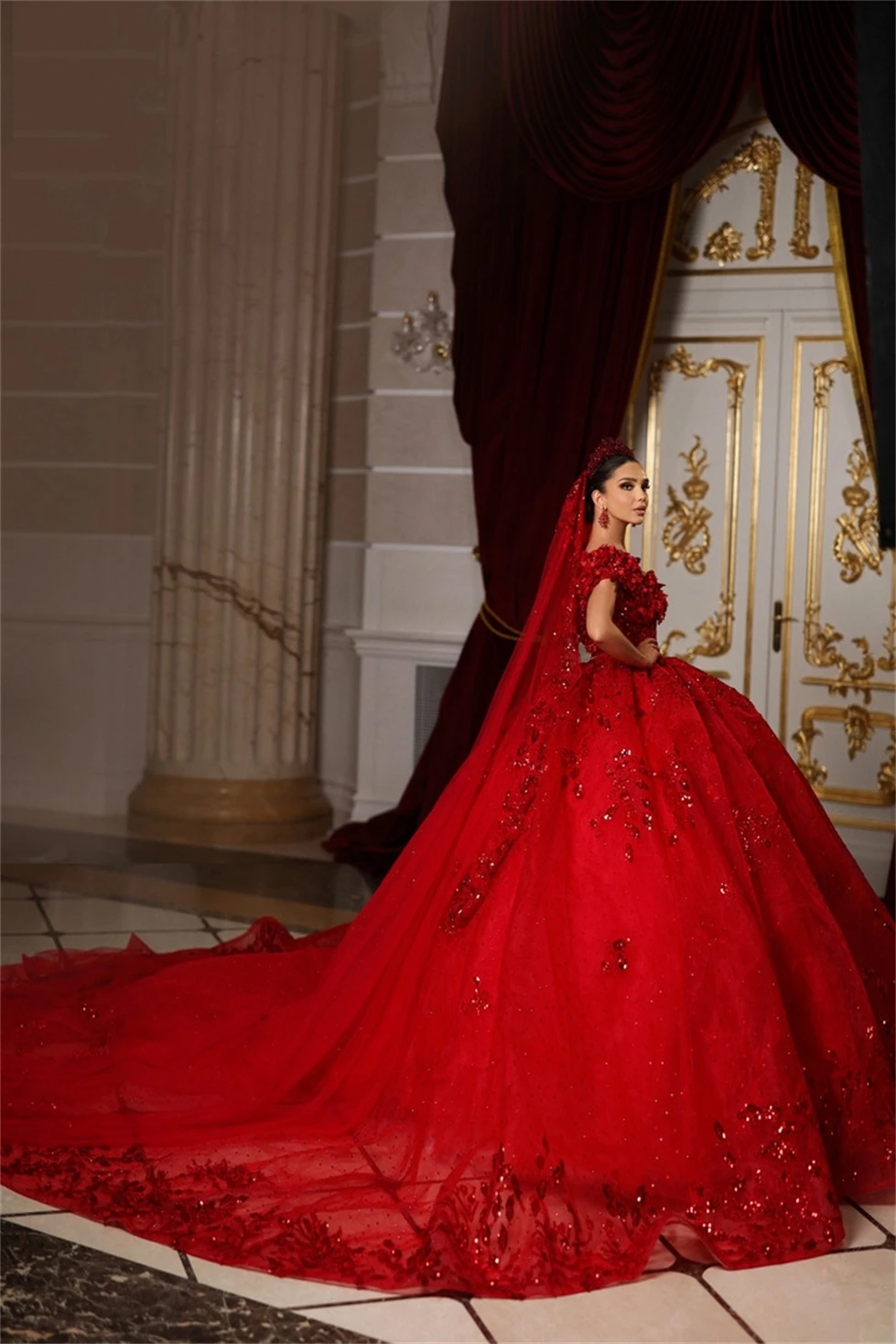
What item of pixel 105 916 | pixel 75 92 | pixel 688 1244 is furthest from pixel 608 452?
pixel 75 92

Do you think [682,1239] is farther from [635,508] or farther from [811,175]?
[811,175]

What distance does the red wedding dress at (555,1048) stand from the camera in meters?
2.45

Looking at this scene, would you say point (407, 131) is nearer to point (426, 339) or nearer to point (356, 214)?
point (356, 214)

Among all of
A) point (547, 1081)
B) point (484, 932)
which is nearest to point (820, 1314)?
point (547, 1081)

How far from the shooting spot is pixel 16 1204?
104 inches

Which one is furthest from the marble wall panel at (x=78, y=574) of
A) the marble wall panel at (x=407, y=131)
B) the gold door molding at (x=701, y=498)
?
the gold door molding at (x=701, y=498)

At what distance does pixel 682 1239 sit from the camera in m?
2.52

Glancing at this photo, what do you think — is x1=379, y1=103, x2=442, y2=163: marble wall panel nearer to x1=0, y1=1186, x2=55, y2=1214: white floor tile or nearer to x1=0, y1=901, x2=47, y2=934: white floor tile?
x1=0, y1=901, x2=47, y2=934: white floor tile

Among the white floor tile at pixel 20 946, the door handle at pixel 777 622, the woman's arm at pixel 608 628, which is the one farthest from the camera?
the door handle at pixel 777 622

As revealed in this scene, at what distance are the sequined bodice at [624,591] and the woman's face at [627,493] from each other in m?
0.08

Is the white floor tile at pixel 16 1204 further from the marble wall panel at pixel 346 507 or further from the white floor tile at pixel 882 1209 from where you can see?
the marble wall panel at pixel 346 507

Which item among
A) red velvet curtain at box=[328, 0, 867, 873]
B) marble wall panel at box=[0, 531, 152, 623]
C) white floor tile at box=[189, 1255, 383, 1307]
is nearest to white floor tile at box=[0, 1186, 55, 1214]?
white floor tile at box=[189, 1255, 383, 1307]

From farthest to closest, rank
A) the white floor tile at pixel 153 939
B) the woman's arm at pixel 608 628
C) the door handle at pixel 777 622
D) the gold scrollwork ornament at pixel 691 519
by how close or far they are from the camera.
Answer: the gold scrollwork ornament at pixel 691 519
the door handle at pixel 777 622
the white floor tile at pixel 153 939
the woman's arm at pixel 608 628

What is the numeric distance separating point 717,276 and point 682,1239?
3.91 metres
